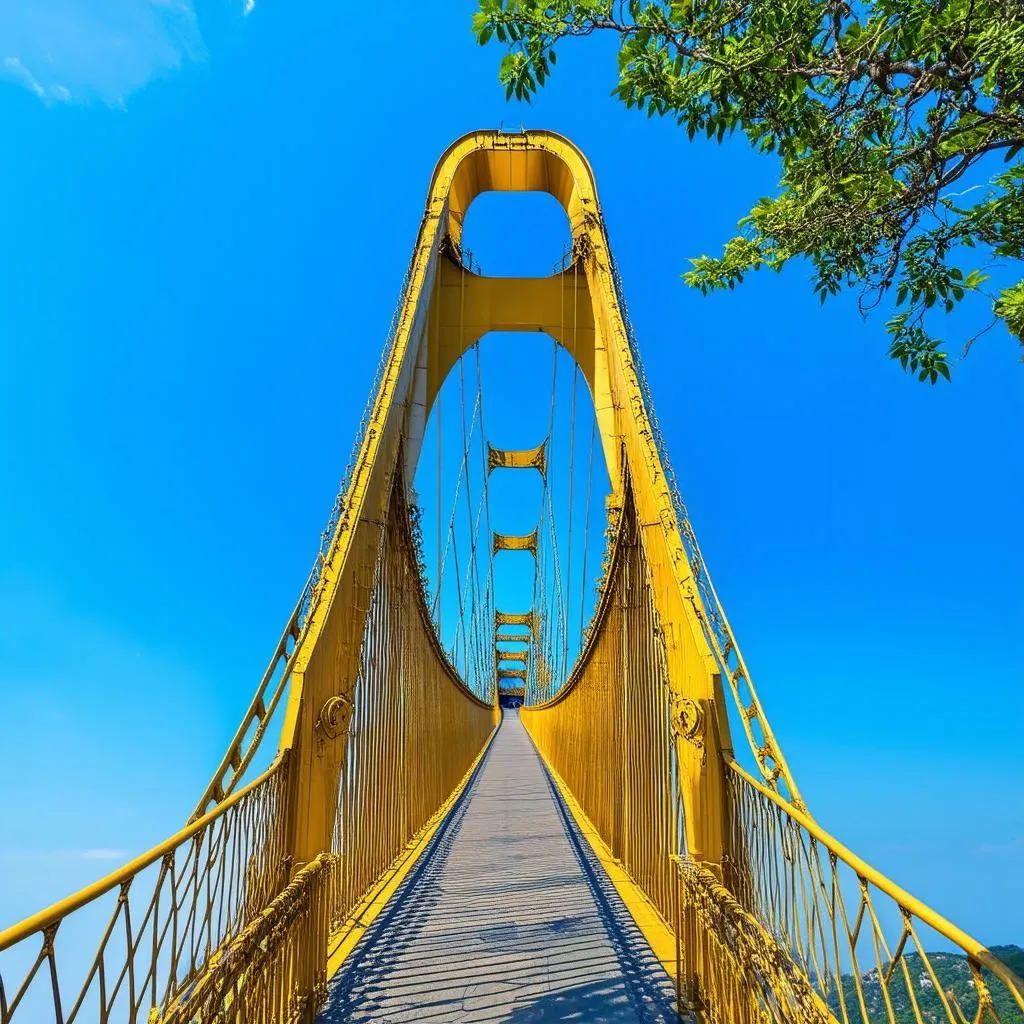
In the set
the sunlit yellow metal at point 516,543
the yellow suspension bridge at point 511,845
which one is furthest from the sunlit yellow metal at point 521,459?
the yellow suspension bridge at point 511,845

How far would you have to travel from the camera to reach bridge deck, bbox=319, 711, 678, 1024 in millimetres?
2736

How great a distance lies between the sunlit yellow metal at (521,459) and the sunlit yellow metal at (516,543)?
11257 millimetres

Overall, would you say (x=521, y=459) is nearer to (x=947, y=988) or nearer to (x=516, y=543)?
(x=516, y=543)

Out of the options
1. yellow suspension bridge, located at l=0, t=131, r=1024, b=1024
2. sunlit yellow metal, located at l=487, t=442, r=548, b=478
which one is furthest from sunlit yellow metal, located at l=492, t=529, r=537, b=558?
yellow suspension bridge, located at l=0, t=131, r=1024, b=1024

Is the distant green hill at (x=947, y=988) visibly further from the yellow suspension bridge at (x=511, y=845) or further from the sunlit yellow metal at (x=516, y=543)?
the sunlit yellow metal at (x=516, y=543)

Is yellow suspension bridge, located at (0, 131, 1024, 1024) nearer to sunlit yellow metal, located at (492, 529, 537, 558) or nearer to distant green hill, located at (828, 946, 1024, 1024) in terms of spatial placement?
distant green hill, located at (828, 946, 1024, 1024)

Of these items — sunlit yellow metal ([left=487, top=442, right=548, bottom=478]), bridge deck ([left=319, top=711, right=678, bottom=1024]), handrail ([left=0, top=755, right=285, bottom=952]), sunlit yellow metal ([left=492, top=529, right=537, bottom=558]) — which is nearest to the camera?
handrail ([left=0, top=755, right=285, bottom=952])

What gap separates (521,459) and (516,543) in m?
12.4

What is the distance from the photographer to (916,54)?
8.57 ft

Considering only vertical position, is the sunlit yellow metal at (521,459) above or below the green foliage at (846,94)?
above

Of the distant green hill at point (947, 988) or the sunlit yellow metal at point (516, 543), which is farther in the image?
the sunlit yellow metal at point (516, 543)

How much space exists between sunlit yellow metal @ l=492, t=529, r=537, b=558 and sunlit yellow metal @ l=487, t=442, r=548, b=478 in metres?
11.3

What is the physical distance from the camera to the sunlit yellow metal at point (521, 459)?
87.7 feet

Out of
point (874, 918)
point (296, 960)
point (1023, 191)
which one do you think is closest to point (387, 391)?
point (296, 960)
